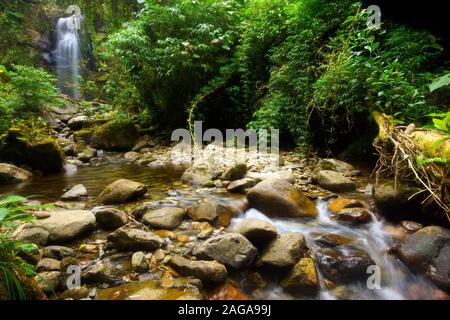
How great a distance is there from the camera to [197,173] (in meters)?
5.12

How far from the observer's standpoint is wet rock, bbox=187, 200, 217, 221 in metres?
3.50

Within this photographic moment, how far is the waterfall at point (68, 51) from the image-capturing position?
55.3ft

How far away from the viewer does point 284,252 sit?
2.60m

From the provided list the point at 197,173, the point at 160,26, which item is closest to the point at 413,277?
the point at 197,173

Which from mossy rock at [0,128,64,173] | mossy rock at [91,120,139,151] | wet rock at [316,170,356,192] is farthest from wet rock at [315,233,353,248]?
mossy rock at [91,120,139,151]

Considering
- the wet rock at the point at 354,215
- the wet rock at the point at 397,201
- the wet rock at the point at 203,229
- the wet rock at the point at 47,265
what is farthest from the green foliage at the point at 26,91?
the wet rock at the point at 397,201

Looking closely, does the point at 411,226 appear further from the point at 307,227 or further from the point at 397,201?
the point at 307,227

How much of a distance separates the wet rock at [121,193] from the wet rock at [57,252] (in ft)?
4.32

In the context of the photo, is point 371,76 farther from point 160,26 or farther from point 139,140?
point 139,140

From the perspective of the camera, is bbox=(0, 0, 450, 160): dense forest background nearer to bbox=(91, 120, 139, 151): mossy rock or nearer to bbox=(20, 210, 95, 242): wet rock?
bbox=(91, 120, 139, 151): mossy rock

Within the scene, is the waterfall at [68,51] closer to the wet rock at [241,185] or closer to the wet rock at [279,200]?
the wet rock at [241,185]

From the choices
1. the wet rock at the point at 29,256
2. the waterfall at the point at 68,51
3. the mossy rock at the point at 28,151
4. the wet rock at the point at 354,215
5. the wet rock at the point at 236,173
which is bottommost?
the wet rock at the point at 354,215

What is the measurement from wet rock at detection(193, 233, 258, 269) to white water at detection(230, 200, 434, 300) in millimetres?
357
